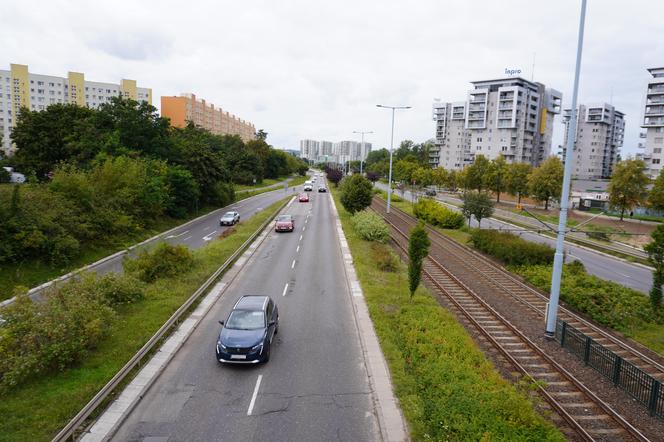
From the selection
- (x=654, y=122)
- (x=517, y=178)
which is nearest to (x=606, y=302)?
(x=517, y=178)

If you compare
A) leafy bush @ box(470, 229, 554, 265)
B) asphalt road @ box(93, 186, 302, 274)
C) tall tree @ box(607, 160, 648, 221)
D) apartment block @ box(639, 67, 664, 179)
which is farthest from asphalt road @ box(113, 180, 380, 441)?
apartment block @ box(639, 67, 664, 179)

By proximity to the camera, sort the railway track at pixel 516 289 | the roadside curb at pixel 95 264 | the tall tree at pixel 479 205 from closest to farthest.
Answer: the railway track at pixel 516 289
the roadside curb at pixel 95 264
the tall tree at pixel 479 205

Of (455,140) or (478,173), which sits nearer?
(478,173)

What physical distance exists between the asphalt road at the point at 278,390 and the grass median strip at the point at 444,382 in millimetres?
1097

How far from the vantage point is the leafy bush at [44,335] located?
34.8ft

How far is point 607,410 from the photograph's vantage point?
10.8 metres

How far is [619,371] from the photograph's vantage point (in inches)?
482

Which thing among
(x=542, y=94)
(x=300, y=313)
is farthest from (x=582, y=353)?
(x=542, y=94)

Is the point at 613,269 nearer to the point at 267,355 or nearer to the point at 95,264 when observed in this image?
the point at 267,355

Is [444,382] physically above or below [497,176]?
below

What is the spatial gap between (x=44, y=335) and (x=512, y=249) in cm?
2561

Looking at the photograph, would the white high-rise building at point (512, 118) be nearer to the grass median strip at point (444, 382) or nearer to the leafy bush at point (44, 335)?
the grass median strip at point (444, 382)

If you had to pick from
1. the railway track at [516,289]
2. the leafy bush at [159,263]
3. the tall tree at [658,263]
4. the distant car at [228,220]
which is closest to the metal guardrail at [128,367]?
the leafy bush at [159,263]

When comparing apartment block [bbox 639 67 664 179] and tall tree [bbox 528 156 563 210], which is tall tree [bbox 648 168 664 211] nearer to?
tall tree [bbox 528 156 563 210]
